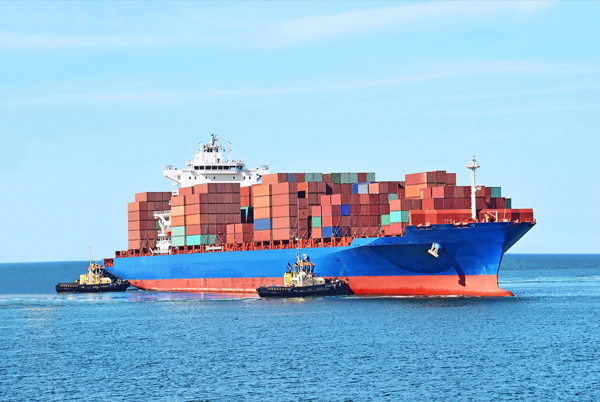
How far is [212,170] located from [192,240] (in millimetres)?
12406

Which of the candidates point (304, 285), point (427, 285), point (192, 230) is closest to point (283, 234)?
point (304, 285)

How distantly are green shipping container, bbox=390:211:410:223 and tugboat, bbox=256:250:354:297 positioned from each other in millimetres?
7084

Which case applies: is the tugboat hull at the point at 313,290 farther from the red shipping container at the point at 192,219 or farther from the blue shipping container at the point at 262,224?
the red shipping container at the point at 192,219

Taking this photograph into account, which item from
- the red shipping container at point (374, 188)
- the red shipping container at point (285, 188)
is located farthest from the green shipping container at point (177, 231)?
the red shipping container at point (374, 188)

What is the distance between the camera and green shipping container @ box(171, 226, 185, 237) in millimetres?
78250

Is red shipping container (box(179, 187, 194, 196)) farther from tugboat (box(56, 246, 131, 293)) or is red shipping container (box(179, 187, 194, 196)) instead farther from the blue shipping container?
tugboat (box(56, 246, 131, 293))

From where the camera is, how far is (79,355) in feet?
135

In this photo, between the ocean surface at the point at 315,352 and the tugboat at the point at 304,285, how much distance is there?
1.38 meters

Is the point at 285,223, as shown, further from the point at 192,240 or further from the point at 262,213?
the point at 192,240

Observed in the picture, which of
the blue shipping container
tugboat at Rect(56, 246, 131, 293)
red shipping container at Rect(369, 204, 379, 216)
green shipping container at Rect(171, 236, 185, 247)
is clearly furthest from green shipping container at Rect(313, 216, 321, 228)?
tugboat at Rect(56, 246, 131, 293)

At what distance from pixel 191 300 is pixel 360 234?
1589 cm

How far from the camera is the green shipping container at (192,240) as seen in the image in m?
76.6

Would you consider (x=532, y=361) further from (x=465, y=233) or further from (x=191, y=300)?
(x=191, y=300)

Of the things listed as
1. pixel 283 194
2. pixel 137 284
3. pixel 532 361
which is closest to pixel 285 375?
pixel 532 361
